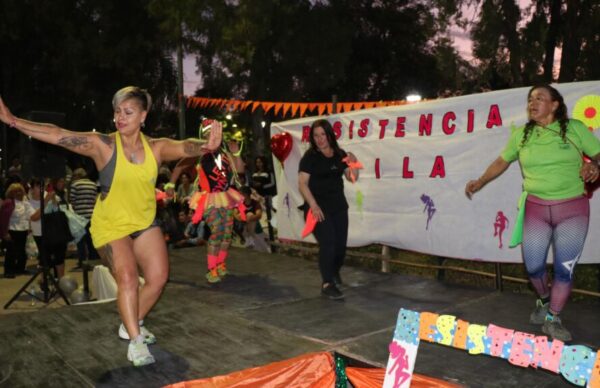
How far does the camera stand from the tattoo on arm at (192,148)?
3.75 m

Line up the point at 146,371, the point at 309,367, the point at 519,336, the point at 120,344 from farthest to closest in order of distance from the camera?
1. the point at 120,344
2. the point at 146,371
3. the point at 309,367
4. the point at 519,336

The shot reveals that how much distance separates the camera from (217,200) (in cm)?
636

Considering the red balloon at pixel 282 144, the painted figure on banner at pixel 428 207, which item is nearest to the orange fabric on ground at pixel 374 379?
the painted figure on banner at pixel 428 207

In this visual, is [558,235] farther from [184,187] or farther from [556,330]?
[184,187]

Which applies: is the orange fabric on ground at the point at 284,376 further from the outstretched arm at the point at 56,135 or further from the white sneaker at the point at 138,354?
the outstretched arm at the point at 56,135

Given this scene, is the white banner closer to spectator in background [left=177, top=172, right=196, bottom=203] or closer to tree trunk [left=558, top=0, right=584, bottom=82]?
spectator in background [left=177, top=172, right=196, bottom=203]

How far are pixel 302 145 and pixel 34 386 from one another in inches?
A: 197

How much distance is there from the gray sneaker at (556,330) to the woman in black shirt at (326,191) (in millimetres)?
2024

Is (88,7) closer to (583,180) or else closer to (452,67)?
(452,67)

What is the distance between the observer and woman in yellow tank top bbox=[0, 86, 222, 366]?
11.7 feet

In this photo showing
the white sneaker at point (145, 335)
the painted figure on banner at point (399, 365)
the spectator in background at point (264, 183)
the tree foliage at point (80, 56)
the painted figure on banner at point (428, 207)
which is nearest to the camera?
the painted figure on banner at point (399, 365)

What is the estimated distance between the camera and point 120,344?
4090mm

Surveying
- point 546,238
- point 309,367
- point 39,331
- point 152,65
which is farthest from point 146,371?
point 152,65

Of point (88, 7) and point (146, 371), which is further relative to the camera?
point (88, 7)
